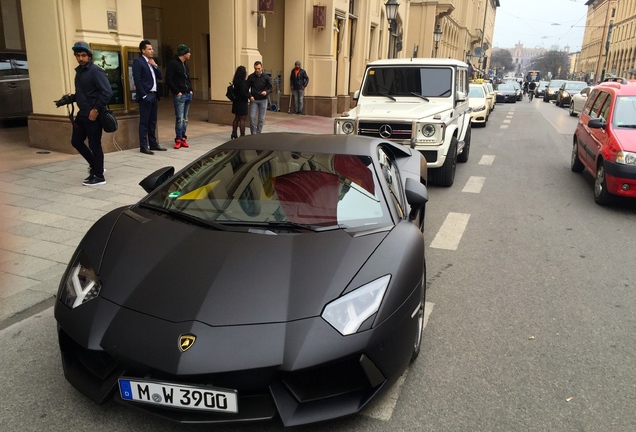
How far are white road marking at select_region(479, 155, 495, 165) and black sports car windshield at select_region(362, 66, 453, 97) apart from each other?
291 cm

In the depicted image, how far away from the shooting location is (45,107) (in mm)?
9461

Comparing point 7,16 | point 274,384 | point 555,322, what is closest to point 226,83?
point 7,16

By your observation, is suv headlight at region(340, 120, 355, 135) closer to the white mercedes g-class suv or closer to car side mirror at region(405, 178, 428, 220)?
the white mercedes g-class suv

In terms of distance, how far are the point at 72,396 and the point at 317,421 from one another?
147 centimetres

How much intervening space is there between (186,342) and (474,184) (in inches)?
311

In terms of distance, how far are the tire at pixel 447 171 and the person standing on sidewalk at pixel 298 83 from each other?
34.7 feet

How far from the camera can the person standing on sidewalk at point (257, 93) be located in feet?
40.1

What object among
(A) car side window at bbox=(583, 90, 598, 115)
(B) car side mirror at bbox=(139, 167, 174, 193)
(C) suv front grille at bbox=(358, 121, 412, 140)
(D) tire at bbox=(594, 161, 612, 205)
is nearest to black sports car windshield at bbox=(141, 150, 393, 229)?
(B) car side mirror at bbox=(139, 167, 174, 193)

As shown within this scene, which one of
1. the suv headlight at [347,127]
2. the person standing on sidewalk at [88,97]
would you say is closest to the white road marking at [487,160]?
the suv headlight at [347,127]

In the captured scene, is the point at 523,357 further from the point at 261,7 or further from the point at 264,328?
the point at 261,7

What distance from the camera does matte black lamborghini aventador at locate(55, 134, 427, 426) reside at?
2340 mm

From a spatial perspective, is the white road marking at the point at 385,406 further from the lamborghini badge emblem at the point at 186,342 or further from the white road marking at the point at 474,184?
the white road marking at the point at 474,184

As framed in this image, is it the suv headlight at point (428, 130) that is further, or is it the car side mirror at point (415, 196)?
the suv headlight at point (428, 130)

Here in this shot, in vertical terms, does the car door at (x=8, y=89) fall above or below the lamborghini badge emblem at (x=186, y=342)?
above
